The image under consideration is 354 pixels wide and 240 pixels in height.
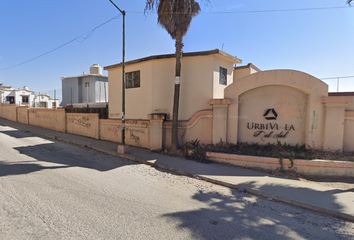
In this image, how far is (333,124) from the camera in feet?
25.4

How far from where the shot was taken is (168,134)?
10.2 meters

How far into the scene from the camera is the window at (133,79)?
12000mm

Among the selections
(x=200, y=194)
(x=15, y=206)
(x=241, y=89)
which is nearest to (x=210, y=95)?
(x=241, y=89)

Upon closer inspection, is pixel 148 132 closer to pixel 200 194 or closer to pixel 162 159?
pixel 162 159

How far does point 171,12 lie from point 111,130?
25.9ft

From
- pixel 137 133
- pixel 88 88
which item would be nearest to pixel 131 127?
pixel 137 133

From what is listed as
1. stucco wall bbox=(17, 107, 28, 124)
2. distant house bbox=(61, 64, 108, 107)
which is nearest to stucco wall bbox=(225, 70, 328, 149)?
distant house bbox=(61, 64, 108, 107)

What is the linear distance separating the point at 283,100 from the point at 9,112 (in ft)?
109

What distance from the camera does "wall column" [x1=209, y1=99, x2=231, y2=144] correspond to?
29.3ft

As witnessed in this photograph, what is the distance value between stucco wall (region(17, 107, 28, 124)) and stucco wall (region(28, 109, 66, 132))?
92cm

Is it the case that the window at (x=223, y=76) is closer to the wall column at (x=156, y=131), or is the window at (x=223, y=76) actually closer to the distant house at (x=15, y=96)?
the wall column at (x=156, y=131)

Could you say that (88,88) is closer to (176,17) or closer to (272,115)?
(176,17)

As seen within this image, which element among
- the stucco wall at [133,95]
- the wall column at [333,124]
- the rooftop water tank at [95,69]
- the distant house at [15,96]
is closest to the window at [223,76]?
the stucco wall at [133,95]

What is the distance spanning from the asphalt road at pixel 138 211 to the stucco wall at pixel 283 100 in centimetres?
412
